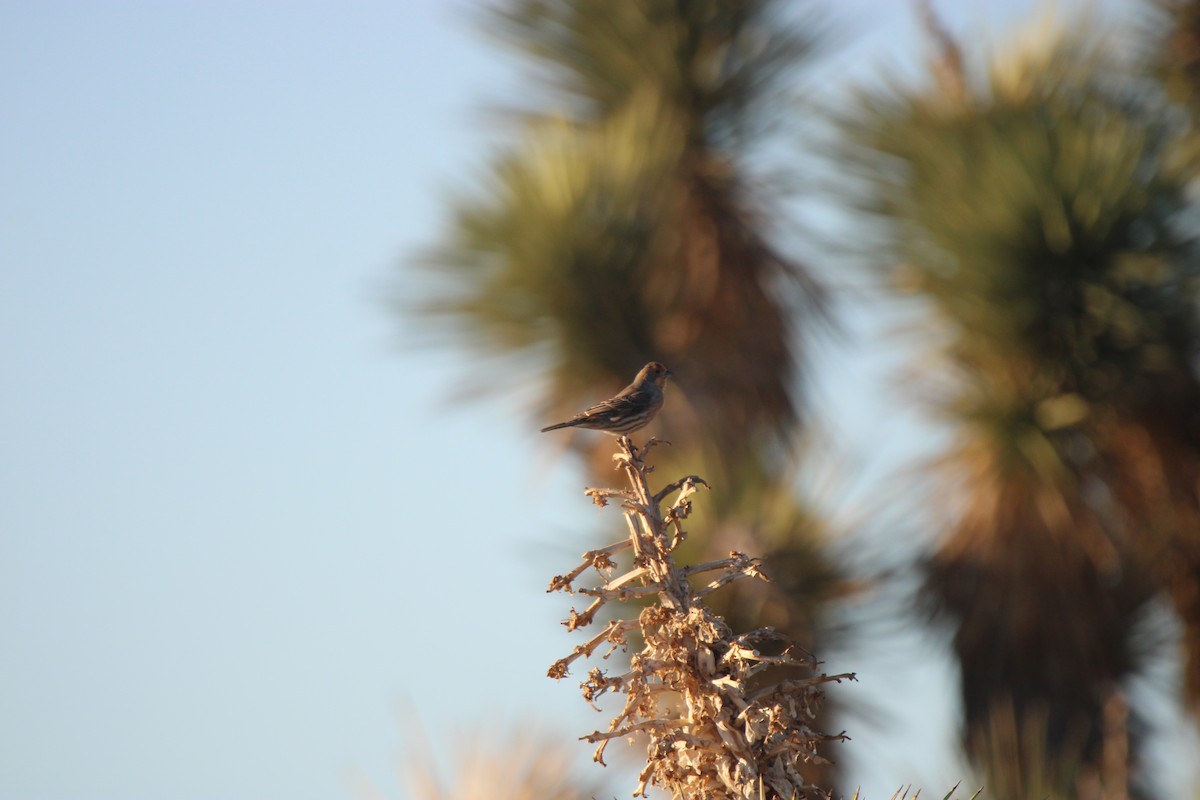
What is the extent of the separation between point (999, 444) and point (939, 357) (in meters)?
0.75

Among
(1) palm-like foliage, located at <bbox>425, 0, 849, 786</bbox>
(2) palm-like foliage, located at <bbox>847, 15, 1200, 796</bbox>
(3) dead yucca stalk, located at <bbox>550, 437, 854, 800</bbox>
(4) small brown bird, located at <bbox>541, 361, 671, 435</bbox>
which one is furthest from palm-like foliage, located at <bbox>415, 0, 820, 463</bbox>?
(3) dead yucca stalk, located at <bbox>550, 437, 854, 800</bbox>

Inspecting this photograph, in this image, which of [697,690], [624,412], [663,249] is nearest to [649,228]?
[663,249]

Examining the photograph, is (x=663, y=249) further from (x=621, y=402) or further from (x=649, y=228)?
(x=621, y=402)

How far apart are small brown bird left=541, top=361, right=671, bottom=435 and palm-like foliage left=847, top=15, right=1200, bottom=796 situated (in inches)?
198

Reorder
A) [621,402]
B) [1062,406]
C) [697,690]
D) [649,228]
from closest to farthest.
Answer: [697,690] → [621,402] → [1062,406] → [649,228]

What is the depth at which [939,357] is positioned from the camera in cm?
1061

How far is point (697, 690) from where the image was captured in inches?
75.7

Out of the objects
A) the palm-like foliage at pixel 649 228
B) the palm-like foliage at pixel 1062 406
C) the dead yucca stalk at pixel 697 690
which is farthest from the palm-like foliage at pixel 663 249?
the dead yucca stalk at pixel 697 690

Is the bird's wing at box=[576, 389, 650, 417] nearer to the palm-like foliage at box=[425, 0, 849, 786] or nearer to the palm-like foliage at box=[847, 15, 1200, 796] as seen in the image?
the palm-like foliage at box=[425, 0, 849, 786]

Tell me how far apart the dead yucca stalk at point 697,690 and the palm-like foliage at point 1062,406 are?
8.52 metres

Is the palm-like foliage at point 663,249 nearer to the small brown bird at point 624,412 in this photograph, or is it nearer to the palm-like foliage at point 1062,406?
the palm-like foliage at point 1062,406

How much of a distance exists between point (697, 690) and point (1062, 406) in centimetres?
879

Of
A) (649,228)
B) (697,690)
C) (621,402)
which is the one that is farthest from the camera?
(649,228)

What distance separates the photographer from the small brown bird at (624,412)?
540 cm
